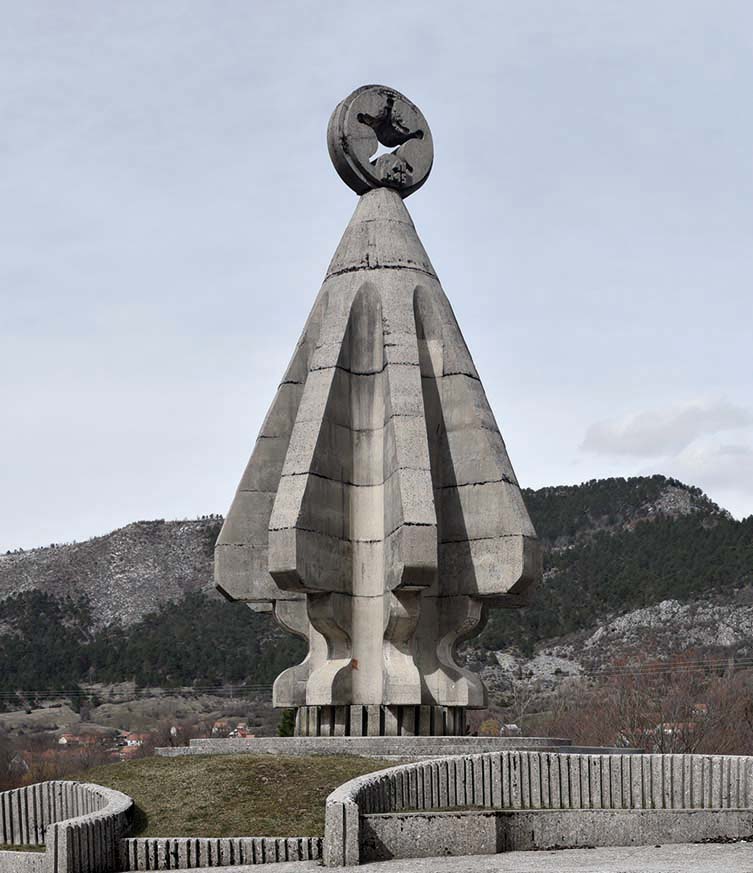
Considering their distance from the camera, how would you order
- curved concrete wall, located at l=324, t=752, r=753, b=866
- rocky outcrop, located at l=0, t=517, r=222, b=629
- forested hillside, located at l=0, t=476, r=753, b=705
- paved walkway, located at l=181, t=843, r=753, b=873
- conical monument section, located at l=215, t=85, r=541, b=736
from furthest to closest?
rocky outcrop, located at l=0, t=517, r=222, b=629 → forested hillside, located at l=0, t=476, r=753, b=705 → conical monument section, located at l=215, t=85, r=541, b=736 → curved concrete wall, located at l=324, t=752, r=753, b=866 → paved walkway, located at l=181, t=843, r=753, b=873

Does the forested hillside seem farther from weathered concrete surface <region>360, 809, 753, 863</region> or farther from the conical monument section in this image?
weathered concrete surface <region>360, 809, 753, 863</region>

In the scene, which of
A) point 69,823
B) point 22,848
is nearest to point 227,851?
point 69,823

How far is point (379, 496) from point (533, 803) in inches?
208

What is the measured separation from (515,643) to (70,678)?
2708 centimetres

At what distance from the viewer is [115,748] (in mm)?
62469

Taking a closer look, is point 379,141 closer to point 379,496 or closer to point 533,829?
point 379,496

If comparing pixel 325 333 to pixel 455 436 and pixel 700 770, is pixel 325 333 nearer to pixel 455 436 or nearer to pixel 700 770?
pixel 455 436

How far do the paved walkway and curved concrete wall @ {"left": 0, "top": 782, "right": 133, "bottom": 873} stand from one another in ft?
3.12

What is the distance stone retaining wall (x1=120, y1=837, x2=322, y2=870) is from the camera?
38.2 feet

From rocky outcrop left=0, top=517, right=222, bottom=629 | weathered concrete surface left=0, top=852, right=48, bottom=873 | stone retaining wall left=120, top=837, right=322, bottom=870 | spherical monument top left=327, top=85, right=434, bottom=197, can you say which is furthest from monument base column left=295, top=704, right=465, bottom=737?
rocky outcrop left=0, top=517, right=222, bottom=629

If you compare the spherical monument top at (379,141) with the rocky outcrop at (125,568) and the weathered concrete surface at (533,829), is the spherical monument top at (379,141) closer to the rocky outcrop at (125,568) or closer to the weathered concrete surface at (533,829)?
the weathered concrete surface at (533,829)

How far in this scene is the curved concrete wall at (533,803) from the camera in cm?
1154

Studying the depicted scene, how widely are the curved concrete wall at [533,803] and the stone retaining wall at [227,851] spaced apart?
45cm

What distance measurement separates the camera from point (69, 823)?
37.3 ft
